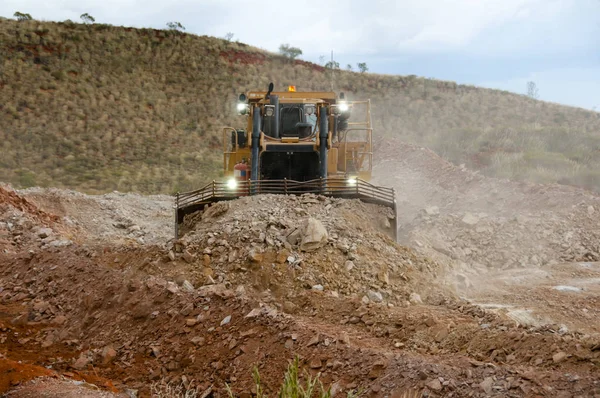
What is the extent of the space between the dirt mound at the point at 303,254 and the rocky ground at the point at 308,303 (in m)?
0.03

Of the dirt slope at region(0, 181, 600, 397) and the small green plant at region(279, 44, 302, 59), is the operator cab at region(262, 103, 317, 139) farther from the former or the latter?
the small green plant at region(279, 44, 302, 59)

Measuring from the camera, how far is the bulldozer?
511 inches

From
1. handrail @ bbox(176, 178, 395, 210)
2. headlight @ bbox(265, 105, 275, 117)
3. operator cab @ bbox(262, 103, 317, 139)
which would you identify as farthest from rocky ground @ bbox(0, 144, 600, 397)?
headlight @ bbox(265, 105, 275, 117)

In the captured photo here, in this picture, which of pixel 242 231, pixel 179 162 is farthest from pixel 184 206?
pixel 179 162

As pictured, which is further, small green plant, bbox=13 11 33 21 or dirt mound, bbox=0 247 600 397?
small green plant, bbox=13 11 33 21

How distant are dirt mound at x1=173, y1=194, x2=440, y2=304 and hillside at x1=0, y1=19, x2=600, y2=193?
15.3 m

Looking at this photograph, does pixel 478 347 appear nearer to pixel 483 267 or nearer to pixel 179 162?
pixel 483 267

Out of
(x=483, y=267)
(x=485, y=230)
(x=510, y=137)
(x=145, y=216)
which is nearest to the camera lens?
(x=483, y=267)

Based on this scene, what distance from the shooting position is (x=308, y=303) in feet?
27.1

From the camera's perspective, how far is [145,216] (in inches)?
740

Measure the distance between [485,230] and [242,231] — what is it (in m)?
6.15

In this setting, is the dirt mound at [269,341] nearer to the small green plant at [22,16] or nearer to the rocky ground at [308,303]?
the rocky ground at [308,303]

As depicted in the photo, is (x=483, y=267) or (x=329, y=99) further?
(x=329, y=99)

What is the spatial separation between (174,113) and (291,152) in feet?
84.4
